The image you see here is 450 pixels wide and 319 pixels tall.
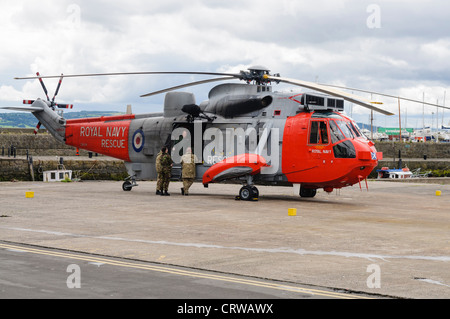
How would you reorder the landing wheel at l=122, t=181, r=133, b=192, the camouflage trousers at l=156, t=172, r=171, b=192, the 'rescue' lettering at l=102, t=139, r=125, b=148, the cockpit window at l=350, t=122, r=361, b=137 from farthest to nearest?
1. the landing wheel at l=122, t=181, r=133, b=192
2. the 'rescue' lettering at l=102, t=139, r=125, b=148
3. the camouflage trousers at l=156, t=172, r=171, b=192
4. the cockpit window at l=350, t=122, r=361, b=137

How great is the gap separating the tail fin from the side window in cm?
1241

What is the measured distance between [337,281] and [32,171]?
118 feet

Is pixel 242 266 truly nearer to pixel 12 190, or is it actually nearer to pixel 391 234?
pixel 391 234

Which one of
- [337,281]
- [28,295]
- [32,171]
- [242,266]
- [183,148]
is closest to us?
[28,295]

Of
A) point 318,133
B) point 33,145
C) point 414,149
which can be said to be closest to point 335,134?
point 318,133

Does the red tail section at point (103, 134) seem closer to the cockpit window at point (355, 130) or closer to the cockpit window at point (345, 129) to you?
the cockpit window at point (345, 129)

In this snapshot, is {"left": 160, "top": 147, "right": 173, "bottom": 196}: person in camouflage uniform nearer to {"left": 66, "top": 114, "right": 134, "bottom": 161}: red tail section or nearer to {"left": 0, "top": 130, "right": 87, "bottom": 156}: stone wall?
{"left": 66, "top": 114, "right": 134, "bottom": 161}: red tail section

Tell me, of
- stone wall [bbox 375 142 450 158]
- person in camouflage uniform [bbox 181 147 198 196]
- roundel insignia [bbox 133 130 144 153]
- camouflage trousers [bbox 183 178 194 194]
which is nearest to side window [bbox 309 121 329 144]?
person in camouflage uniform [bbox 181 147 198 196]

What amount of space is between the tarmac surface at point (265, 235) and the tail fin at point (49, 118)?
5.03 metres

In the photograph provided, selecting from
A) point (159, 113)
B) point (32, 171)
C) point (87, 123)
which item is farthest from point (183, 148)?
point (32, 171)

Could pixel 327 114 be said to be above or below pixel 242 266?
above

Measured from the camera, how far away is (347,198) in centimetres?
2442

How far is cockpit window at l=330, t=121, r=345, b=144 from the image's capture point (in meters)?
20.6

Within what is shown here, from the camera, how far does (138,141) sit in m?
Answer: 25.8
